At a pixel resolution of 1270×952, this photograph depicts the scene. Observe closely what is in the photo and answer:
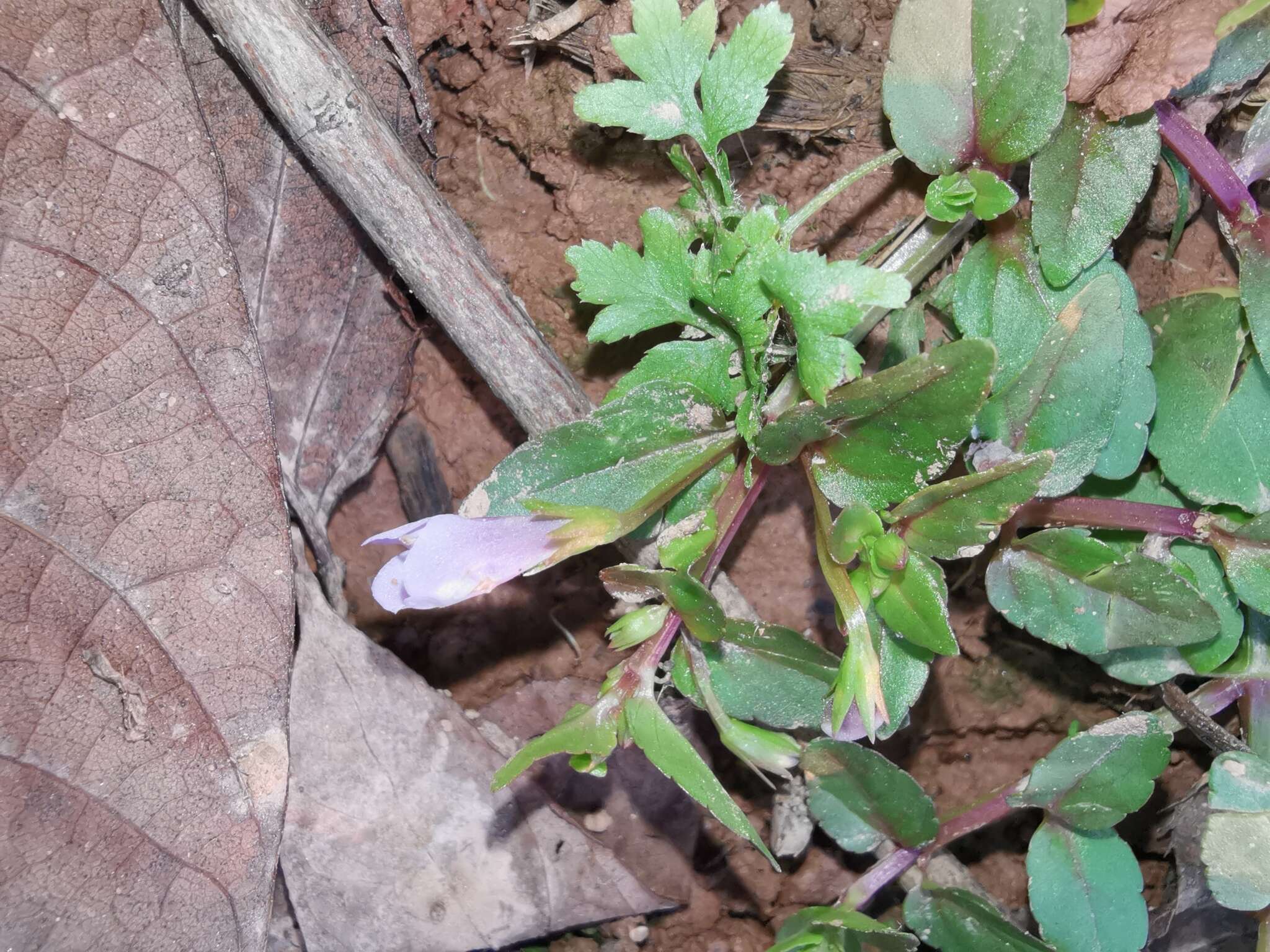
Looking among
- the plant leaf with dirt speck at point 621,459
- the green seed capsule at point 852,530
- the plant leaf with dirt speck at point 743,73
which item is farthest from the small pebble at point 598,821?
the plant leaf with dirt speck at point 743,73

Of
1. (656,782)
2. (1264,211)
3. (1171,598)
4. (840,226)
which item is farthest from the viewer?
(656,782)

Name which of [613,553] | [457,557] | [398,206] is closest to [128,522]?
[457,557]

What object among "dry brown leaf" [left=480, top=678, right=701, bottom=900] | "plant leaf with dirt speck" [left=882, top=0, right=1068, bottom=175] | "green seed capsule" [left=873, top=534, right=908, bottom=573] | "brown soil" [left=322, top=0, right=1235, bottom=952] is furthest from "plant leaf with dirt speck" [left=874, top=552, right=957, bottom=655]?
"dry brown leaf" [left=480, top=678, right=701, bottom=900]

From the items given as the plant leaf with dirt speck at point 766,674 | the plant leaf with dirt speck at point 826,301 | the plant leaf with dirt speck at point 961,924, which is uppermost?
the plant leaf with dirt speck at point 826,301

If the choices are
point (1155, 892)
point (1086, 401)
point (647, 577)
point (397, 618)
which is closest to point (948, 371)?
point (1086, 401)

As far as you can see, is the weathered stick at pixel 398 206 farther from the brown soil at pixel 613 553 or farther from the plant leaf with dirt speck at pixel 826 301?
the plant leaf with dirt speck at pixel 826 301

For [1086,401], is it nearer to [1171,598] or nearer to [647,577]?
[1171,598]
